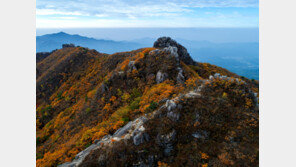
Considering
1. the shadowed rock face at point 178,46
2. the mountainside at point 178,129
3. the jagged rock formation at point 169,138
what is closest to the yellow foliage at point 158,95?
the mountainside at point 178,129

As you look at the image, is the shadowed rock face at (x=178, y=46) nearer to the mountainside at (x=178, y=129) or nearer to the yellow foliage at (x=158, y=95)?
the mountainside at (x=178, y=129)

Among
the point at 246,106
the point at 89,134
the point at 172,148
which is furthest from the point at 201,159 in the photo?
the point at 89,134

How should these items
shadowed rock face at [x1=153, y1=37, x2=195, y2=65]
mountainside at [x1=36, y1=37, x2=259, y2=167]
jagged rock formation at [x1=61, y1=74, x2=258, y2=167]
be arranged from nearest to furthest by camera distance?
mountainside at [x1=36, y1=37, x2=259, y2=167] < jagged rock formation at [x1=61, y1=74, x2=258, y2=167] < shadowed rock face at [x1=153, y1=37, x2=195, y2=65]

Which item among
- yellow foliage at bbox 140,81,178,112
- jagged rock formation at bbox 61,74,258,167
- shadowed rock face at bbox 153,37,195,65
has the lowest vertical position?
jagged rock formation at bbox 61,74,258,167

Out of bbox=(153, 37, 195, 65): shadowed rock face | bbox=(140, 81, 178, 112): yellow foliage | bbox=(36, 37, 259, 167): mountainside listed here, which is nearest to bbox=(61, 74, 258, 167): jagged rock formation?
bbox=(36, 37, 259, 167): mountainside

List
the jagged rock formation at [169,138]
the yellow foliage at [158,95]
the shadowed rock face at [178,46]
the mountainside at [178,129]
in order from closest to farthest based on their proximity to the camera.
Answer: the mountainside at [178,129] < the jagged rock formation at [169,138] < the yellow foliage at [158,95] < the shadowed rock face at [178,46]

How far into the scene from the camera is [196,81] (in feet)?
45.5

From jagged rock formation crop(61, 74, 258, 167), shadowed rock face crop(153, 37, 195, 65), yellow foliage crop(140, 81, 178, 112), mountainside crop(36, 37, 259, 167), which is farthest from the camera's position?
shadowed rock face crop(153, 37, 195, 65)

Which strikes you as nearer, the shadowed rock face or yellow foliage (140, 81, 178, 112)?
yellow foliage (140, 81, 178, 112)

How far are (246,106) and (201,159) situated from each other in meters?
5.81

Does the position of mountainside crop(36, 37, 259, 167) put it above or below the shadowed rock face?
below

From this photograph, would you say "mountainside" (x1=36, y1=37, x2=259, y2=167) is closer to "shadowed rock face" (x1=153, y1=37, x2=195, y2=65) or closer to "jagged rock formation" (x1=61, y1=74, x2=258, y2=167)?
"jagged rock formation" (x1=61, y1=74, x2=258, y2=167)

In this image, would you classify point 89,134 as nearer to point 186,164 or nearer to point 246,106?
point 186,164

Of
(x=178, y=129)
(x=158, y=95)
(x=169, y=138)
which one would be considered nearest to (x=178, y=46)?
(x=158, y=95)
